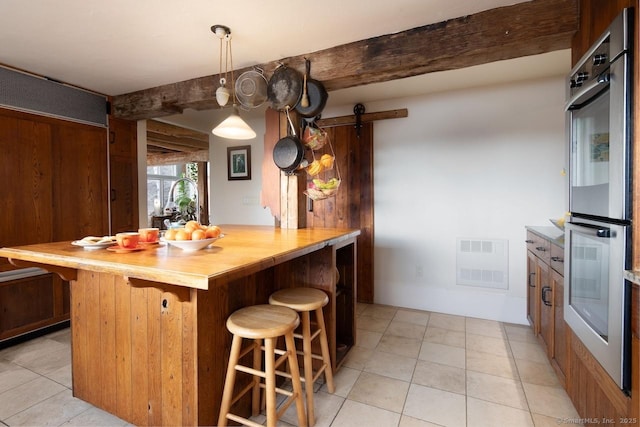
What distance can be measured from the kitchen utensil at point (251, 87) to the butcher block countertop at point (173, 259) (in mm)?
1239

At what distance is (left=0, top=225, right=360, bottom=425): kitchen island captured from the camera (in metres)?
1.14

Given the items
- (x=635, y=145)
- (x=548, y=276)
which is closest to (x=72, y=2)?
(x=635, y=145)

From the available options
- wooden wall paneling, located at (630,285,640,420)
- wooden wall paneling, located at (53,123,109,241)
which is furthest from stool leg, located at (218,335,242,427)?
wooden wall paneling, located at (53,123,109,241)

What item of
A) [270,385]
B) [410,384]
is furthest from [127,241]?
[410,384]

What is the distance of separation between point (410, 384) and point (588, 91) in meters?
1.79

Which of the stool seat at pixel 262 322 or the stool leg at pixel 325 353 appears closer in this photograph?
the stool seat at pixel 262 322

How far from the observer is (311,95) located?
217cm

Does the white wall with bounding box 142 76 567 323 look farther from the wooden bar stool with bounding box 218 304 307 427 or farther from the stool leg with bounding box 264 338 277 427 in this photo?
the stool leg with bounding box 264 338 277 427

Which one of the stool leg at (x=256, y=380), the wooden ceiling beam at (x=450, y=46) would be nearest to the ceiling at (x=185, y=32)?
the wooden ceiling beam at (x=450, y=46)

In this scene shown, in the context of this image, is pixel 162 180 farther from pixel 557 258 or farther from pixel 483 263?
pixel 557 258

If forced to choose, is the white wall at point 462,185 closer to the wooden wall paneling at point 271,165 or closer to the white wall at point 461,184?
the white wall at point 461,184

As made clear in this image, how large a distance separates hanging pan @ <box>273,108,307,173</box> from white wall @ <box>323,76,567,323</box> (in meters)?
1.34

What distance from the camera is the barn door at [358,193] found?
338cm

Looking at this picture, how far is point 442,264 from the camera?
3102 mm
